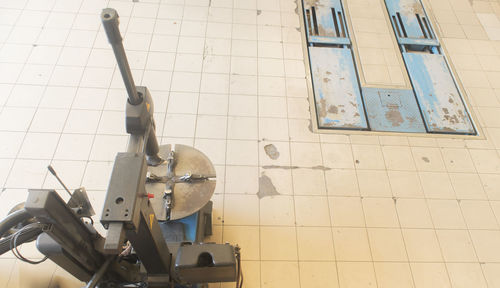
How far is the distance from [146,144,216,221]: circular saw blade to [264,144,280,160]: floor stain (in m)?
0.97

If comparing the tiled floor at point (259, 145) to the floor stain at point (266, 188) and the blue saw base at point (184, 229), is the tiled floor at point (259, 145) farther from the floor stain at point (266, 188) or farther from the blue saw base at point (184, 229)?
the blue saw base at point (184, 229)

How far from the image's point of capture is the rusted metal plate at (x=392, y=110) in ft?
9.99

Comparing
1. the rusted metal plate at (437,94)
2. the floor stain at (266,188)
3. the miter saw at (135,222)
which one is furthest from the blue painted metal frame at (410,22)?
the miter saw at (135,222)

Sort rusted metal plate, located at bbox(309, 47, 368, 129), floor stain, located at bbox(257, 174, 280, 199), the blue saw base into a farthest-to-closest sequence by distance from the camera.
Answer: rusted metal plate, located at bbox(309, 47, 368, 129) < floor stain, located at bbox(257, 174, 280, 199) < the blue saw base

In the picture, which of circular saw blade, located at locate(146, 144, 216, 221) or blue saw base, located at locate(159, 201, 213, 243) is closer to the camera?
circular saw blade, located at locate(146, 144, 216, 221)

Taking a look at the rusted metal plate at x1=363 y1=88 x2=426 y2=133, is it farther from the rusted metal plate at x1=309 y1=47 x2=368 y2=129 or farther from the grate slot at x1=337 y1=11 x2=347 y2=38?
the grate slot at x1=337 y1=11 x2=347 y2=38

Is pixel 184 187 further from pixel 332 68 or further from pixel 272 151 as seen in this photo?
pixel 332 68

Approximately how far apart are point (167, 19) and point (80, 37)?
100cm

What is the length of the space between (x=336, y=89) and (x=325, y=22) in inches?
44.4

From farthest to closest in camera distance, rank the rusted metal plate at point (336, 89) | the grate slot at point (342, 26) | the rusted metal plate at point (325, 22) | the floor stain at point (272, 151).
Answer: the grate slot at point (342, 26) < the rusted metal plate at point (325, 22) < the rusted metal plate at point (336, 89) < the floor stain at point (272, 151)

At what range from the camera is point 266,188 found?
2.61 metres

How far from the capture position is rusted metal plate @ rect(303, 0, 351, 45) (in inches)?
143

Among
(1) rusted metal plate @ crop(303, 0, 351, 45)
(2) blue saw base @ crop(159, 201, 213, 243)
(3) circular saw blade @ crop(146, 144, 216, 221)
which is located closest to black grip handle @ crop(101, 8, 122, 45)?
(3) circular saw blade @ crop(146, 144, 216, 221)

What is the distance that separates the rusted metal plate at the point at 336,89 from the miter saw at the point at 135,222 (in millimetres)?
1649
